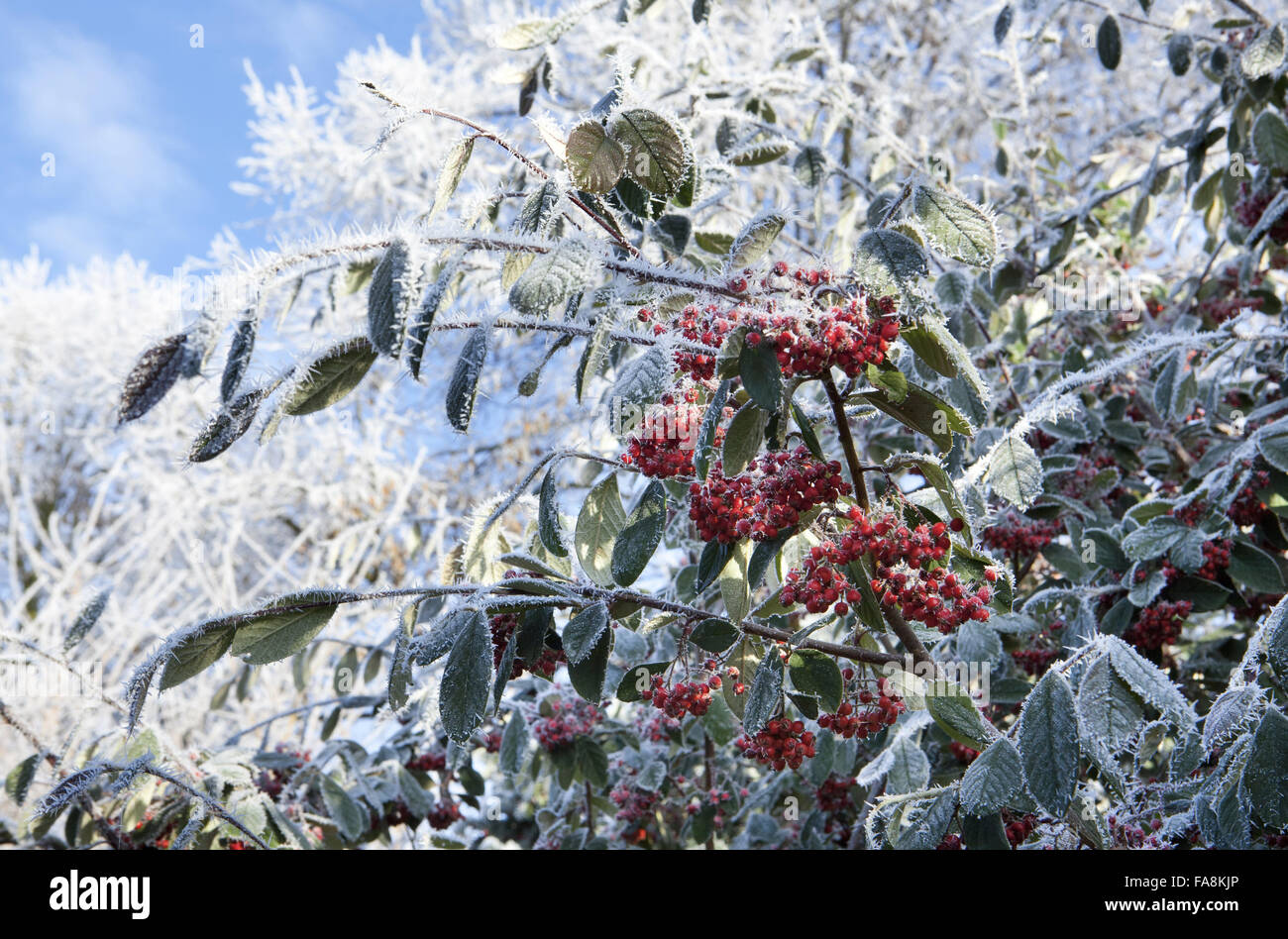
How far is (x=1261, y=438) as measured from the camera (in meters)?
1.64

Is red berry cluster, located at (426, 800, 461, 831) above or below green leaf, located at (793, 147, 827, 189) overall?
below

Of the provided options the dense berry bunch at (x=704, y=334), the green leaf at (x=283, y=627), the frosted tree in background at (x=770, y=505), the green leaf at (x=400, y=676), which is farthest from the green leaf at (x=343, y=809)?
the dense berry bunch at (x=704, y=334)

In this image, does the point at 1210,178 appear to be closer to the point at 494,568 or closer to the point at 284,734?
the point at 494,568

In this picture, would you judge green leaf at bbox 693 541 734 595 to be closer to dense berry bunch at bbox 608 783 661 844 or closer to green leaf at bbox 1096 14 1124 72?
dense berry bunch at bbox 608 783 661 844

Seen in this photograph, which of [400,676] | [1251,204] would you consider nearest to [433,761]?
[400,676]

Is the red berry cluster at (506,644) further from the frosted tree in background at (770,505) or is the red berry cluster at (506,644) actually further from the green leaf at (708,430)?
the green leaf at (708,430)

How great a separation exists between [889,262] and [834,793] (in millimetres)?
1624

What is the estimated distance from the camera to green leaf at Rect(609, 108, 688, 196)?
106cm

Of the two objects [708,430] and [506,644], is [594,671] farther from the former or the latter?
[708,430]

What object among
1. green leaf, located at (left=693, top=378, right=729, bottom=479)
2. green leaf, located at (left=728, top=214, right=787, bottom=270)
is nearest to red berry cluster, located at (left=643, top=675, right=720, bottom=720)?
green leaf, located at (left=693, top=378, right=729, bottom=479)

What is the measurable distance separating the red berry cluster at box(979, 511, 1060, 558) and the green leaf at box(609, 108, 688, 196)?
1.29 metres

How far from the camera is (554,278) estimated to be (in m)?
0.95

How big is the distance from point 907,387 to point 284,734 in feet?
17.6

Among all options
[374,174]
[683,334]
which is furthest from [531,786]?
[374,174]
